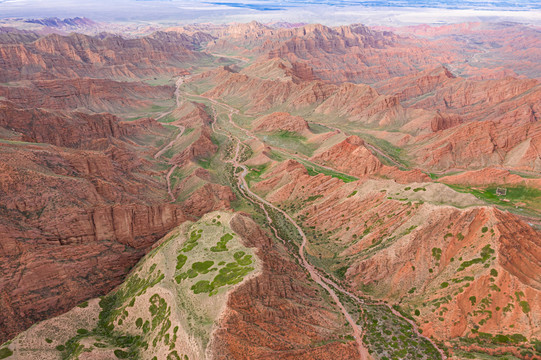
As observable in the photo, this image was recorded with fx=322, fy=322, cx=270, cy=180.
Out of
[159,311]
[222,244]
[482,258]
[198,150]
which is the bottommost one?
[198,150]

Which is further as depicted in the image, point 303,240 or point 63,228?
point 303,240

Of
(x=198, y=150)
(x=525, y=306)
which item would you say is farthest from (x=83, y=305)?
(x=198, y=150)

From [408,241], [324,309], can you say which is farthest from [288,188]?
[324,309]

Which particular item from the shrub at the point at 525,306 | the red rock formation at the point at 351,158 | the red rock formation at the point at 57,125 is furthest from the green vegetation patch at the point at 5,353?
the red rock formation at the point at 351,158

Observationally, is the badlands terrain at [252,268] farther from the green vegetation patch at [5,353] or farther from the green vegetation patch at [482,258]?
the green vegetation patch at [482,258]

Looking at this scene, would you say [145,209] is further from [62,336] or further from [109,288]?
[62,336]

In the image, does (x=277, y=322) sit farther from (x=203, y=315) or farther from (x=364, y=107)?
(x=364, y=107)

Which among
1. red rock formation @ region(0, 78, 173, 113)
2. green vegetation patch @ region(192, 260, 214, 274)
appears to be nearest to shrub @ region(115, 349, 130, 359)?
green vegetation patch @ region(192, 260, 214, 274)

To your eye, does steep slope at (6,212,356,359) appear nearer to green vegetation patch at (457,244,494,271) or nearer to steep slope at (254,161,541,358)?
steep slope at (254,161,541,358)

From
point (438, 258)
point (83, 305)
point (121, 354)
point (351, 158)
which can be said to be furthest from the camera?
point (351, 158)
